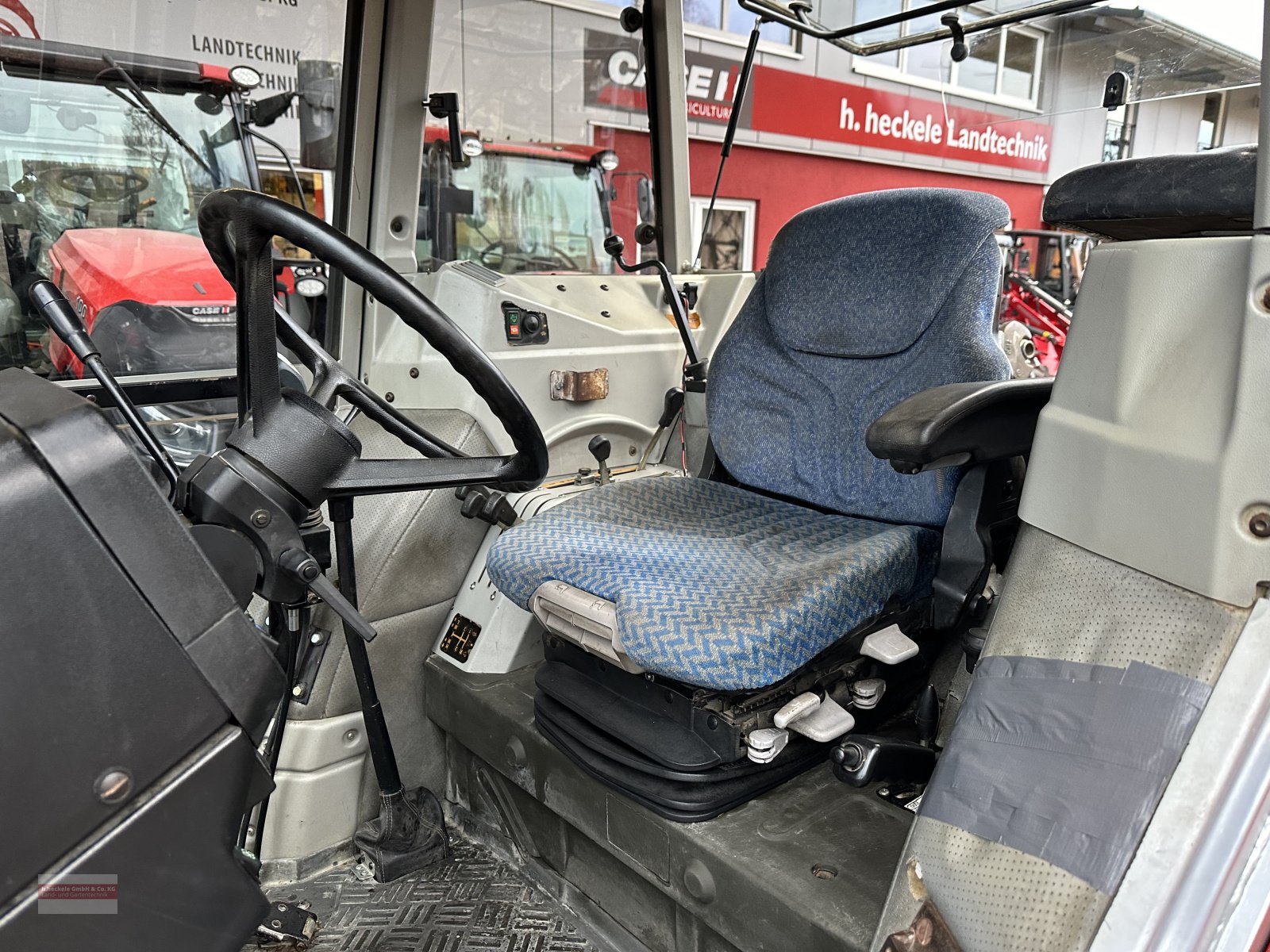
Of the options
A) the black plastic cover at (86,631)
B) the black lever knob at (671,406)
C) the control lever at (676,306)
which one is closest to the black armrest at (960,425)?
the black plastic cover at (86,631)

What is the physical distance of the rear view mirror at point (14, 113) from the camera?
61.6 inches

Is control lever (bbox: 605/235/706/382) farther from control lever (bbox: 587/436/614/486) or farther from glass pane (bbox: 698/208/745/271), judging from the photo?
glass pane (bbox: 698/208/745/271)

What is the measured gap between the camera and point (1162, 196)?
80 centimetres

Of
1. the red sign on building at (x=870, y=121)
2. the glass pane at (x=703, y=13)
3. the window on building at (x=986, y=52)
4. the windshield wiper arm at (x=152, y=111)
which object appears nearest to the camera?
the windshield wiper arm at (x=152, y=111)

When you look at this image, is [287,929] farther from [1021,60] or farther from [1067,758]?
[1021,60]

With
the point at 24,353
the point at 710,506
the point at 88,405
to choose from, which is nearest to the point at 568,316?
the point at 710,506

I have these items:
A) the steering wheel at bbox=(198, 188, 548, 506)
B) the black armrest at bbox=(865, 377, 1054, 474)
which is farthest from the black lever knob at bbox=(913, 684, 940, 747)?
the steering wheel at bbox=(198, 188, 548, 506)

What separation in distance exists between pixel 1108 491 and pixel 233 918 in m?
0.81

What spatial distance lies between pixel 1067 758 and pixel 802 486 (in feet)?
3.46

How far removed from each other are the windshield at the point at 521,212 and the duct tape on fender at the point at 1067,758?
1703mm

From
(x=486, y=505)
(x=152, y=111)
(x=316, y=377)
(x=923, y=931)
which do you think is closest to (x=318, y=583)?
(x=316, y=377)

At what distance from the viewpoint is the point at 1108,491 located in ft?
2.60

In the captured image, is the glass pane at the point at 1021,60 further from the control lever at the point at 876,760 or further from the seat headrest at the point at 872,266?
the control lever at the point at 876,760

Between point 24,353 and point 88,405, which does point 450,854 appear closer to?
point 24,353
